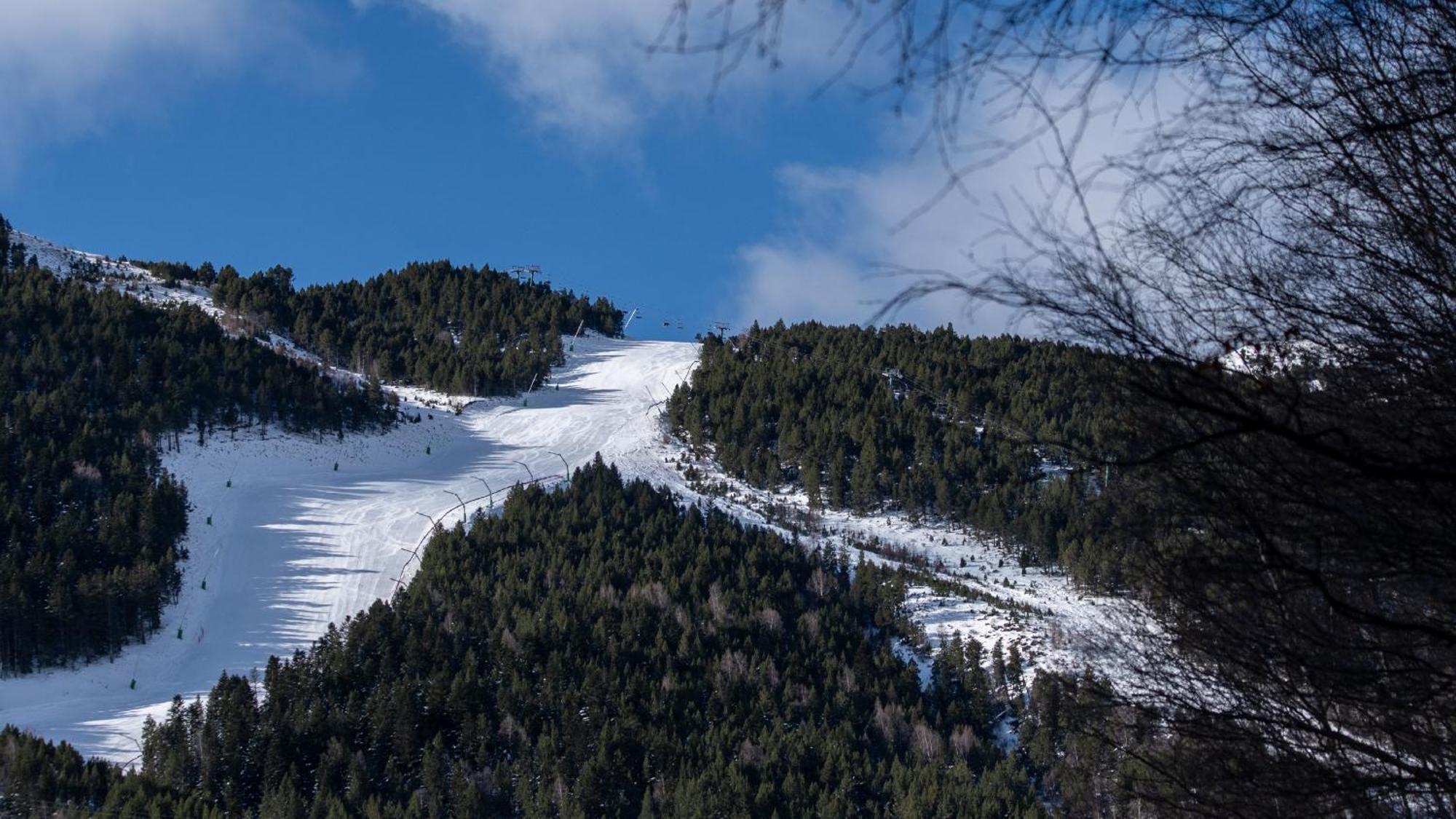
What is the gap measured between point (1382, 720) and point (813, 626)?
44.1 m

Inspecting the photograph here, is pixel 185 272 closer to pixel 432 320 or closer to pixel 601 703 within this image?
pixel 432 320

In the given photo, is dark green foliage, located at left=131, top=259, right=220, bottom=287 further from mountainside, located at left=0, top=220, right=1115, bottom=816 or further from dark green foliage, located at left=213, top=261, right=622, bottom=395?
mountainside, located at left=0, top=220, right=1115, bottom=816

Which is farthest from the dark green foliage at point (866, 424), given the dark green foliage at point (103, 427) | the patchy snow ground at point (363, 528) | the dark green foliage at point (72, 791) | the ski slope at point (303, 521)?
the dark green foliage at point (72, 791)

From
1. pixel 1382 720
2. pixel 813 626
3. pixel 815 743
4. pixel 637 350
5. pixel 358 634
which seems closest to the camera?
pixel 1382 720

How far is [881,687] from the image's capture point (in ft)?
142

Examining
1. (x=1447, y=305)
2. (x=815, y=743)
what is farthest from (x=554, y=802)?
(x=1447, y=305)

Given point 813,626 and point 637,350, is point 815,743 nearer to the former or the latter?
point 813,626

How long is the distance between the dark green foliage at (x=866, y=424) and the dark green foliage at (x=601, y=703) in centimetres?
1210

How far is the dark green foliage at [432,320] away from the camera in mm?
85500

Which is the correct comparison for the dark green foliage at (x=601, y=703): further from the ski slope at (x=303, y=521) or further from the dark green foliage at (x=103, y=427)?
the dark green foliage at (x=103, y=427)

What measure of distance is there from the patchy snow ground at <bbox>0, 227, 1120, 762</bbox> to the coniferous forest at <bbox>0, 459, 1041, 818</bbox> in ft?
13.8

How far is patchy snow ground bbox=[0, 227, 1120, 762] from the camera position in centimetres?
4556

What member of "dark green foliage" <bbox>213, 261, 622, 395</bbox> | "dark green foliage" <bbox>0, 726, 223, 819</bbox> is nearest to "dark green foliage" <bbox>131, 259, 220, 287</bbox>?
"dark green foliage" <bbox>213, 261, 622, 395</bbox>

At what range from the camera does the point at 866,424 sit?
72875 millimetres
